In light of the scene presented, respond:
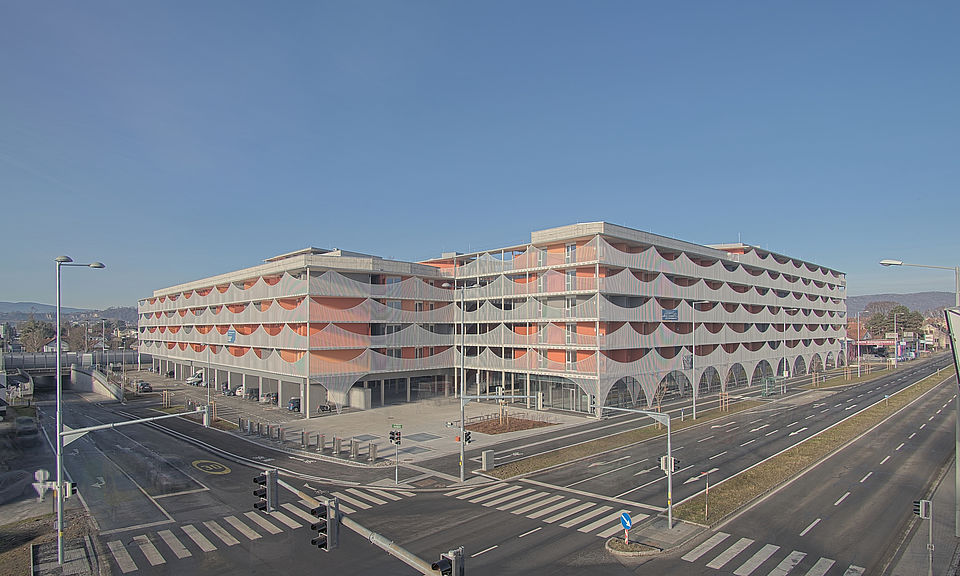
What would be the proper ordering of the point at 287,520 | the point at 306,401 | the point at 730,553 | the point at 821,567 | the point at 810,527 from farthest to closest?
1. the point at 306,401
2. the point at 287,520
3. the point at 810,527
4. the point at 730,553
5. the point at 821,567

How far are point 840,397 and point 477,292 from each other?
1854 inches

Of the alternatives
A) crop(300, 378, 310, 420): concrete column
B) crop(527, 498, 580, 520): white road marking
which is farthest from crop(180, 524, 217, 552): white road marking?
crop(300, 378, 310, 420): concrete column

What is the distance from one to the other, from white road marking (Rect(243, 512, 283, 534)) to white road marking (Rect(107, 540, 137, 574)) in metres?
5.00

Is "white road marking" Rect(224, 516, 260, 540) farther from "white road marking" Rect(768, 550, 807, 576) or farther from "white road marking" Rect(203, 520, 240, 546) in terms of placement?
"white road marking" Rect(768, 550, 807, 576)

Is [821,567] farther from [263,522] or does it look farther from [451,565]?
[263,522]

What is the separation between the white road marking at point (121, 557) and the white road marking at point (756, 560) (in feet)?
72.7

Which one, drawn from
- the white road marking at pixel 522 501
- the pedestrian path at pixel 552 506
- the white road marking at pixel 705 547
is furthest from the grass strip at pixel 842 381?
the white road marking at pixel 705 547

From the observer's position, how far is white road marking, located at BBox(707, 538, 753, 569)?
19.2m

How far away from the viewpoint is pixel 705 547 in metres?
20.8

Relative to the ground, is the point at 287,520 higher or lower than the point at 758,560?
lower

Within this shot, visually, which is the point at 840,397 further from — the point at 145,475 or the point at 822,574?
the point at 145,475

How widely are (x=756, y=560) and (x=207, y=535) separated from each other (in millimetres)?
22265

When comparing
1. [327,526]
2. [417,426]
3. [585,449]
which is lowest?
[417,426]

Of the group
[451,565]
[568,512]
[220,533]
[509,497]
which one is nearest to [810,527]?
[568,512]
